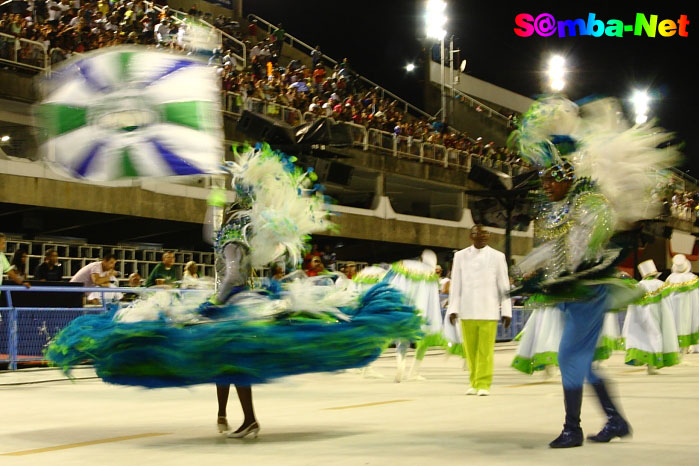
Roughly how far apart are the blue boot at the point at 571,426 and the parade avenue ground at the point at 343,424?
0.08 m

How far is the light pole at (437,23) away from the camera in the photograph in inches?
1531

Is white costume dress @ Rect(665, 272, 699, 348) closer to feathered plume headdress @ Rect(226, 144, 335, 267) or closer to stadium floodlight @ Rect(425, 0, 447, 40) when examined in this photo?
feathered plume headdress @ Rect(226, 144, 335, 267)

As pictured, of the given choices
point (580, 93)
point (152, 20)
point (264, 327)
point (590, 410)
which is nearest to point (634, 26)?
point (580, 93)

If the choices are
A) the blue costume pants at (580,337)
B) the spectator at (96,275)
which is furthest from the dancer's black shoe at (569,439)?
the spectator at (96,275)

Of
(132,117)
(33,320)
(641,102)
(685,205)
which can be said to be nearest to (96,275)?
(33,320)

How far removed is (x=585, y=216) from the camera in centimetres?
653

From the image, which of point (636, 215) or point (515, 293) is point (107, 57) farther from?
point (636, 215)

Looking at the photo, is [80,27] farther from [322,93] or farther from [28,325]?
[322,93]

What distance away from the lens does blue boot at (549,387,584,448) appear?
6.35 meters

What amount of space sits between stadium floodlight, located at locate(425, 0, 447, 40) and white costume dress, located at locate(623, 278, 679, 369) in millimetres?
26416

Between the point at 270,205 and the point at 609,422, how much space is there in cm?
277

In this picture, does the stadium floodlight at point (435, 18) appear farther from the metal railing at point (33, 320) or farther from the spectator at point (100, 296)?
the metal railing at point (33, 320)

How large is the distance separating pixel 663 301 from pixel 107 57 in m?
10.0

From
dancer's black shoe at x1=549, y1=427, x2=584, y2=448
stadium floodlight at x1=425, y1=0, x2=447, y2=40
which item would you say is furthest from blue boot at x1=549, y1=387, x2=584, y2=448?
stadium floodlight at x1=425, y1=0, x2=447, y2=40
